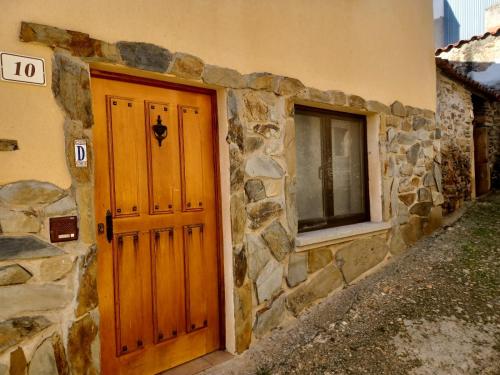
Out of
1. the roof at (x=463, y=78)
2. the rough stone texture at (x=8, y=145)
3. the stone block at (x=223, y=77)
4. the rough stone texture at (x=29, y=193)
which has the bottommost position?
the rough stone texture at (x=29, y=193)

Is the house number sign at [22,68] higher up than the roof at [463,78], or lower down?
lower down

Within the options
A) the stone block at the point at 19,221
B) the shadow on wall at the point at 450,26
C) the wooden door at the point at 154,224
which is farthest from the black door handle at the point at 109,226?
the shadow on wall at the point at 450,26

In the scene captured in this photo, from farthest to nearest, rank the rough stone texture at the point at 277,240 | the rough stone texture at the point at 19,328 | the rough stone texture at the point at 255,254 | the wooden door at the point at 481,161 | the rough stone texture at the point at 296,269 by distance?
1. the wooden door at the point at 481,161
2. the rough stone texture at the point at 296,269
3. the rough stone texture at the point at 277,240
4. the rough stone texture at the point at 255,254
5. the rough stone texture at the point at 19,328

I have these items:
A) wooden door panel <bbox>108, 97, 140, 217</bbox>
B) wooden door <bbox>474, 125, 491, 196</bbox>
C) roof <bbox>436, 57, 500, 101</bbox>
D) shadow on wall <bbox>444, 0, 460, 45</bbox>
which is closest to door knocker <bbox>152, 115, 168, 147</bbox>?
wooden door panel <bbox>108, 97, 140, 217</bbox>

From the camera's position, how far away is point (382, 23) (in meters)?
3.79

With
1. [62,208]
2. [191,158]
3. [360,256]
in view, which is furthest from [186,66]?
[360,256]

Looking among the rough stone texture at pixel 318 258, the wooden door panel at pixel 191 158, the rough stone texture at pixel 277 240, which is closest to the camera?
the wooden door panel at pixel 191 158

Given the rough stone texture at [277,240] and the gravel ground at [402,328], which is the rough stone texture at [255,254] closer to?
the rough stone texture at [277,240]

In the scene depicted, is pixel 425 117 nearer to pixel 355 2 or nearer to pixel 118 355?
pixel 355 2

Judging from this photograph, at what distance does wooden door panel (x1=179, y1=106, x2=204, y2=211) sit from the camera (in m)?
2.37

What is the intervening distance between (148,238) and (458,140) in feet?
18.1

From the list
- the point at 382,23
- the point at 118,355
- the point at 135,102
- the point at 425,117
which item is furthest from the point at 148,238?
the point at 425,117

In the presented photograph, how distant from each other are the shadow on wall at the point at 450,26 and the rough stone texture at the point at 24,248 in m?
12.3

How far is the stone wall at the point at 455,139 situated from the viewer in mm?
5348
